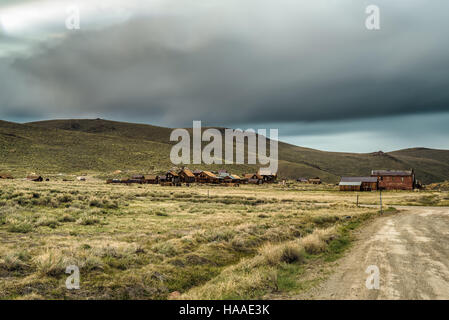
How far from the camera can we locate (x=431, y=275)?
30.0 feet

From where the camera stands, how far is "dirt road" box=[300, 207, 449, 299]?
303 inches

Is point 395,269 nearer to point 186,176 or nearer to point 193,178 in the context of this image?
point 186,176

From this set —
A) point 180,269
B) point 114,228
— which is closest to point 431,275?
point 180,269

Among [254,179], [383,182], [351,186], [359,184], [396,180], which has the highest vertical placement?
[396,180]

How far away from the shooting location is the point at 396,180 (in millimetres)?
77438

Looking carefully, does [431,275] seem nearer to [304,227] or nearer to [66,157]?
[304,227]

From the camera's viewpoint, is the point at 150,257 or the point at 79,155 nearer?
the point at 150,257

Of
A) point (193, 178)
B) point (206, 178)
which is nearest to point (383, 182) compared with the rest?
point (206, 178)

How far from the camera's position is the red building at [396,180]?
76125 mm

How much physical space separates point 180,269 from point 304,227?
11188 millimetres

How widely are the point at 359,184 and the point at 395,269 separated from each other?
6959 centimetres

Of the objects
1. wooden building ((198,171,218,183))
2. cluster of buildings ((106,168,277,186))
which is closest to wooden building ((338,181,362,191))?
cluster of buildings ((106,168,277,186))

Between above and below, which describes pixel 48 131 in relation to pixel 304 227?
above

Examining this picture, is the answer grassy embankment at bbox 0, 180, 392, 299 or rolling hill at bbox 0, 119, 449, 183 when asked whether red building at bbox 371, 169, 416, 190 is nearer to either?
grassy embankment at bbox 0, 180, 392, 299
